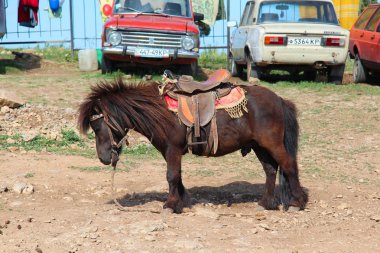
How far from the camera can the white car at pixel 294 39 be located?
15.0m

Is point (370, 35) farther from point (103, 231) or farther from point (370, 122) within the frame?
point (103, 231)

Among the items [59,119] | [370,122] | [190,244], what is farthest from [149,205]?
[370,122]

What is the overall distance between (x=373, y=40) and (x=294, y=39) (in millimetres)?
2249

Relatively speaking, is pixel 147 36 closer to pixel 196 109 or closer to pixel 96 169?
pixel 96 169

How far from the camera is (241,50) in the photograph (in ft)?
54.8

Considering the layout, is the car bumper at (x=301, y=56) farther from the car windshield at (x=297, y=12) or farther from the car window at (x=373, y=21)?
the car window at (x=373, y=21)

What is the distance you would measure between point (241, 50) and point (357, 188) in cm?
883

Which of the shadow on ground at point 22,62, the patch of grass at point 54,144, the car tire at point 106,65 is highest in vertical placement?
the car tire at point 106,65

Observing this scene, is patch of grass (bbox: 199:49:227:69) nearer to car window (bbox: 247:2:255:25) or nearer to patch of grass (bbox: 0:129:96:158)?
car window (bbox: 247:2:255:25)

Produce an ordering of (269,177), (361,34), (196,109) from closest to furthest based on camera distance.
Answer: (196,109)
(269,177)
(361,34)

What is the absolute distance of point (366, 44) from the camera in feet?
53.9

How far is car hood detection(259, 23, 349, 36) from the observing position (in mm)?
14875

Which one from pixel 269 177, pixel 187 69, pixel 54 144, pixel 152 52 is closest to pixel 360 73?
pixel 187 69

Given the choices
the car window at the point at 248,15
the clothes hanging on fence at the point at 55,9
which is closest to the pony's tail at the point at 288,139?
the car window at the point at 248,15
